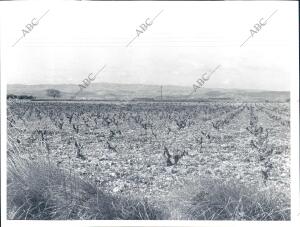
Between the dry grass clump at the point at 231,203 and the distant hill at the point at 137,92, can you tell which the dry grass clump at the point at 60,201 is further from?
the distant hill at the point at 137,92

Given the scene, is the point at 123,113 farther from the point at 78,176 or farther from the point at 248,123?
the point at 248,123

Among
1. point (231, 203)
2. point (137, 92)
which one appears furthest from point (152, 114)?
point (231, 203)

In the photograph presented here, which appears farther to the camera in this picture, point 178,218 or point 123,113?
point 123,113

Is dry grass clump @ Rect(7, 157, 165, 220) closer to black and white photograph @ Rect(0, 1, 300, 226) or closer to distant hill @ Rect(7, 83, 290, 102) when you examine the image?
black and white photograph @ Rect(0, 1, 300, 226)

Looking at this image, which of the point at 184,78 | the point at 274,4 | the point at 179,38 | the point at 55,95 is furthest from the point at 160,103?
the point at 274,4

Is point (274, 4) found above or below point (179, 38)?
above
